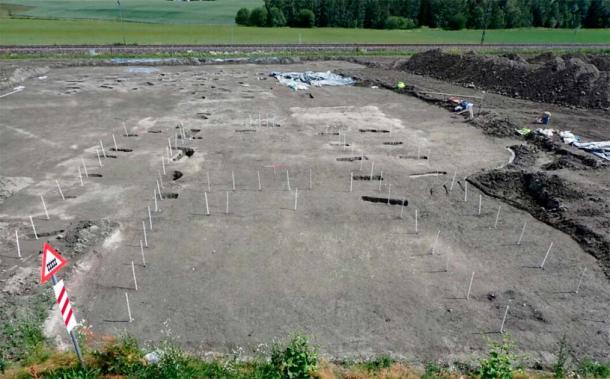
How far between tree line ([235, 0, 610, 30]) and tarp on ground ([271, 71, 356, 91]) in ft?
161

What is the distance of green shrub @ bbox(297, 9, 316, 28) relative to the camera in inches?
3270

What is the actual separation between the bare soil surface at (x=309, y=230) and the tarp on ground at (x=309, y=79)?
943cm

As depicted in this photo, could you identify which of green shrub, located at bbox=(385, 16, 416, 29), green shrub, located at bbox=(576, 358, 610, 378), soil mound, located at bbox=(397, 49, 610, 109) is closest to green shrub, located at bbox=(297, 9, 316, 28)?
green shrub, located at bbox=(385, 16, 416, 29)

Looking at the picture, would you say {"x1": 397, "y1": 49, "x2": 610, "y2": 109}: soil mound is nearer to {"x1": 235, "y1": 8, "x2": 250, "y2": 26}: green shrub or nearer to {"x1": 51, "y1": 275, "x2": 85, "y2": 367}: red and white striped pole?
{"x1": 51, "y1": 275, "x2": 85, "y2": 367}: red and white striped pole

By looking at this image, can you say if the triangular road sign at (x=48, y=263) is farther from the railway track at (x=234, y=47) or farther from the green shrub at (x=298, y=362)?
the railway track at (x=234, y=47)

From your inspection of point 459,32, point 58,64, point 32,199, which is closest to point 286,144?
point 32,199

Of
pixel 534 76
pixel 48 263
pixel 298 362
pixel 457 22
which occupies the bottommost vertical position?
pixel 298 362

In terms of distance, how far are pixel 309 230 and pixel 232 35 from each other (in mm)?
58485

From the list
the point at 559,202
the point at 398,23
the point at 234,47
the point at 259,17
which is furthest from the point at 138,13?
the point at 559,202

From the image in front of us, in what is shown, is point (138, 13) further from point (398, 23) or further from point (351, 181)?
point (351, 181)

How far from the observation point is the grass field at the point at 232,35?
194 ft

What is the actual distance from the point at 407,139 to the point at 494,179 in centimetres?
671

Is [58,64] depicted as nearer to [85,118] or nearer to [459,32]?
[85,118]

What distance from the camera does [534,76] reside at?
112 feet
